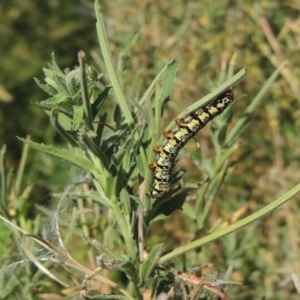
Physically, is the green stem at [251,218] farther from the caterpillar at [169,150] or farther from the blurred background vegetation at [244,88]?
the blurred background vegetation at [244,88]

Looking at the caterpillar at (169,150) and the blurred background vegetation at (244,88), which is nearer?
the caterpillar at (169,150)

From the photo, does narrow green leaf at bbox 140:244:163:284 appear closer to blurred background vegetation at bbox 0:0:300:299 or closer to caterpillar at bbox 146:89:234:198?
caterpillar at bbox 146:89:234:198

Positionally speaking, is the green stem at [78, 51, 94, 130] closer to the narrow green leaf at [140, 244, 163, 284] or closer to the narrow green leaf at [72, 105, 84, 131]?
the narrow green leaf at [72, 105, 84, 131]

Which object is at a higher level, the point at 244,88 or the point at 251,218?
the point at 244,88

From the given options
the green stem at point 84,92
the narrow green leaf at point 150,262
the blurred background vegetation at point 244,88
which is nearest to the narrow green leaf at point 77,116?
the green stem at point 84,92

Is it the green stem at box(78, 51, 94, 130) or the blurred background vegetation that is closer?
the green stem at box(78, 51, 94, 130)

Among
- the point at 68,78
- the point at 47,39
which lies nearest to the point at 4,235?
the point at 68,78

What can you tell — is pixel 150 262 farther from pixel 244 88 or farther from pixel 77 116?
pixel 244 88

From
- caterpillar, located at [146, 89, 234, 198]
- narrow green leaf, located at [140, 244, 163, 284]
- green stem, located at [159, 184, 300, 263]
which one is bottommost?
narrow green leaf, located at [140, 244, 163, 284]

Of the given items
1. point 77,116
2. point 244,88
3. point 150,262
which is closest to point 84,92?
point 77,116

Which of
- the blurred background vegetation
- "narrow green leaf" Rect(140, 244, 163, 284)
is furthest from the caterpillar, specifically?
the blurred background vegetation

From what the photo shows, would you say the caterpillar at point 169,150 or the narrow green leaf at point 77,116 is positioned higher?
the narrow green leaf at point 77,116

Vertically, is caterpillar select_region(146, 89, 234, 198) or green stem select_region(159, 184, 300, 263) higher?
caterpillar select_region(146, 89, 234, 198)
